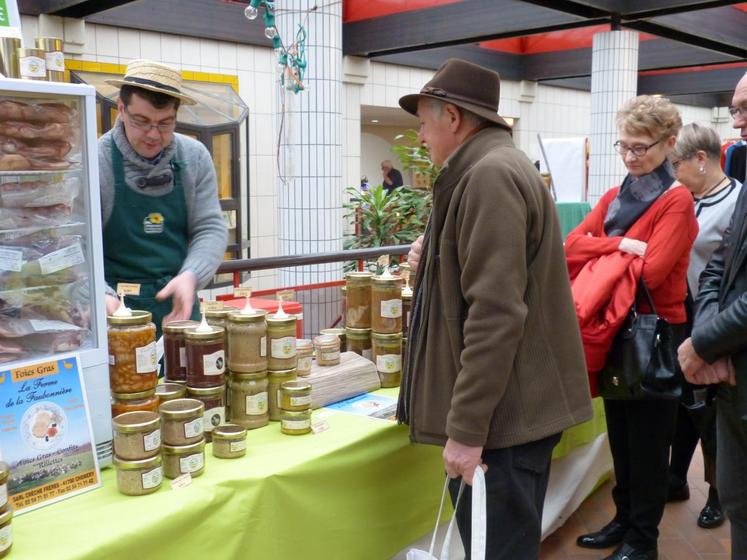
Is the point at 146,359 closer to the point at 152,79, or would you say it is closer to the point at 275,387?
the point at 275,387

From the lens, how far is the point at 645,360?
2678 millimetres

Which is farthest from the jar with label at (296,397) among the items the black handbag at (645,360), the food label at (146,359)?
the black handbag at (645,360)

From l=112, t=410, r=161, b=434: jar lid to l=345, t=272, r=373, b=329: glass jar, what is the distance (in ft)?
3.44

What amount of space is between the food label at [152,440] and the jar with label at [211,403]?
278mm

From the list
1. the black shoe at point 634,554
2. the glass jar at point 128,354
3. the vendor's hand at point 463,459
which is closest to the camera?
the vendor's hand at point 463,459

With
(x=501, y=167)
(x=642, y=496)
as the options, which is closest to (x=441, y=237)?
(x=501, y=167)

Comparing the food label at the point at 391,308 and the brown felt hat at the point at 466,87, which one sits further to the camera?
the food label at the point at 391,308

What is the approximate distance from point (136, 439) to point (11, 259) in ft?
1.69

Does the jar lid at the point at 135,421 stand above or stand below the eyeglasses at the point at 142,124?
below

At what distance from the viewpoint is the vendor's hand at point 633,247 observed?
8.90ft

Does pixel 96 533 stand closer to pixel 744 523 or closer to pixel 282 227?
pixel 744 523

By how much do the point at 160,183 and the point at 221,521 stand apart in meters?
1.20

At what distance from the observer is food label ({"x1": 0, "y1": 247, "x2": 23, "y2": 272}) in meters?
1.73

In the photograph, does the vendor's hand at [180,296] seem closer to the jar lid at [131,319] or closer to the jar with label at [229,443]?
the jar lid at [131,319]
